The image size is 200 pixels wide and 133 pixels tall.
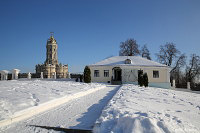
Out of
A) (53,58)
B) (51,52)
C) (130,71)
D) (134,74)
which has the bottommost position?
(134,74)

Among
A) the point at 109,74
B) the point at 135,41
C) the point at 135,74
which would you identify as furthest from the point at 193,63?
the point at 109,74

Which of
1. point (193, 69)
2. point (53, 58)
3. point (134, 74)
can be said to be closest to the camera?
point (134, 74)

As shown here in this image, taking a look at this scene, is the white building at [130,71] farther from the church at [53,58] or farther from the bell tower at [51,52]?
the bell tower at [51,52]

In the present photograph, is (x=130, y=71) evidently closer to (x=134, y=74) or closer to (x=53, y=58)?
(x=134, y=74)

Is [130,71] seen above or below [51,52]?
below

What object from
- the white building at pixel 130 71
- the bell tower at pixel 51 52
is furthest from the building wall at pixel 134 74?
the bell tower at pixel 51 52

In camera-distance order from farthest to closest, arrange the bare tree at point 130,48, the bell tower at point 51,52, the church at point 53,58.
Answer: the bell tower at point 51,52 → the church at point 53,58 → the bare tree at point 130,48

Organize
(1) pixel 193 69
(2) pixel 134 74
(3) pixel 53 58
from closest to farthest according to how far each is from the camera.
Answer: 1. (2) pixel 134 74
2. (1) pixel 193 69
3. (3) pixel 53 58

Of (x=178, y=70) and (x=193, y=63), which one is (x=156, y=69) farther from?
(x=193, y=63)

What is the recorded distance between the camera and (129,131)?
2.22 m

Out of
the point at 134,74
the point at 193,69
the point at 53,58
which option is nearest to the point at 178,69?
the point at 193,69

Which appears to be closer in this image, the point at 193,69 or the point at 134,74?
the point at 134,74

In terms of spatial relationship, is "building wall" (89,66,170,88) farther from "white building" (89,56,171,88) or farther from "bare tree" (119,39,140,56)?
"bare tree" (119,39,140,56)

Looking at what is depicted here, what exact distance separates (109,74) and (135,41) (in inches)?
718
